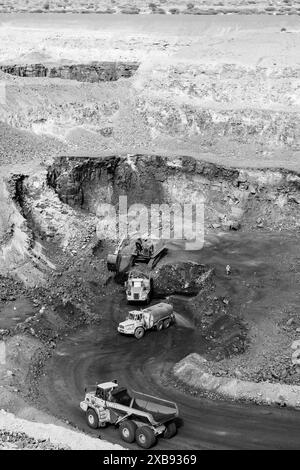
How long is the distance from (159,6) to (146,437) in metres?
64.3

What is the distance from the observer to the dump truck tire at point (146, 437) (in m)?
22.8

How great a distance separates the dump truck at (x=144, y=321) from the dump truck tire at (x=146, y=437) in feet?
31.3

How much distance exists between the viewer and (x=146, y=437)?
22.8m

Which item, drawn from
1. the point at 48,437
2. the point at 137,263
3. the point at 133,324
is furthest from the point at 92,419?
the point at 137,263

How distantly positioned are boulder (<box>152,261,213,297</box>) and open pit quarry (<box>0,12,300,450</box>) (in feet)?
0.26

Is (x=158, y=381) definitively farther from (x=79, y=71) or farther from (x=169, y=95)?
(x=79, y=71)

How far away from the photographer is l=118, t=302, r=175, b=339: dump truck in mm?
32375

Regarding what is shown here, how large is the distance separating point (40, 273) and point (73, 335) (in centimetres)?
601

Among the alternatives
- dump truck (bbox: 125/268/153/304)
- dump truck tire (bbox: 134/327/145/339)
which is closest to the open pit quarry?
dump truck tire (bbox: 134/327/145/339)

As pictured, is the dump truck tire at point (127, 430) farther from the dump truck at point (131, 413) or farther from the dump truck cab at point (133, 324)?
the dump truck cab at point (133, 324)

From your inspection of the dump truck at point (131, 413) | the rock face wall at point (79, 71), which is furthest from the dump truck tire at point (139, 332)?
the rock face wall at point (79, 71)

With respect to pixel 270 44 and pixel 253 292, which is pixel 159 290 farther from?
pixel 270 44

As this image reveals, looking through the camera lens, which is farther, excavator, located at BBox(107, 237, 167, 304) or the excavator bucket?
the excavator bucket

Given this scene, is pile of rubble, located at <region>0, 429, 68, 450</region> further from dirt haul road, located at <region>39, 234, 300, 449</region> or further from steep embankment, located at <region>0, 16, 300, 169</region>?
steep embankment, located at <region>0, 16, 300, 169</region>
